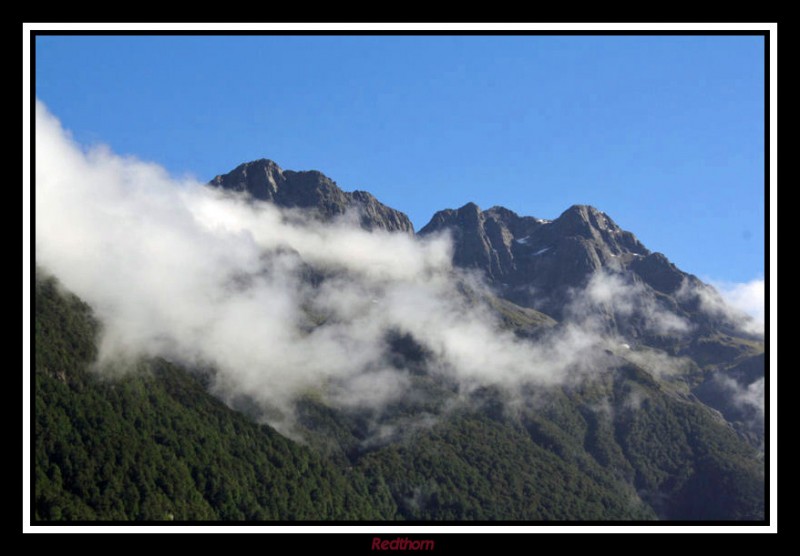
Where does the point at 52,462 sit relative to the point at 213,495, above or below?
above

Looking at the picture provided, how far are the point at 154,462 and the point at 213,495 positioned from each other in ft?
58.3
